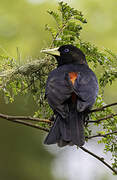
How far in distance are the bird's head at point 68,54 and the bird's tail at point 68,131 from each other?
683mm

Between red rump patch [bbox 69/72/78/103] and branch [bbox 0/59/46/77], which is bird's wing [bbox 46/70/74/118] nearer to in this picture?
red rump patch [bbox 69/72/78/103]

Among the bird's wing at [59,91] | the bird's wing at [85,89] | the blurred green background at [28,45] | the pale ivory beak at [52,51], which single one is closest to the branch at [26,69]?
the pale ivory beak at [52,51]

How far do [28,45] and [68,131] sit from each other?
10.1ft

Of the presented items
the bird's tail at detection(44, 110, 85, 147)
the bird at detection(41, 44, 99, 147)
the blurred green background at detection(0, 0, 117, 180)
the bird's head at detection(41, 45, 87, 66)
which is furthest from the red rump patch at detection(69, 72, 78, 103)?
the blurred green background at detection(0, 0, 117, 180)

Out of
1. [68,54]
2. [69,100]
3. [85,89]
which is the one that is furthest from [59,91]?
[68,54]

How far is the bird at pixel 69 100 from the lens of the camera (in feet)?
9.15

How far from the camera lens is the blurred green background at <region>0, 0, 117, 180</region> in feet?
18.3

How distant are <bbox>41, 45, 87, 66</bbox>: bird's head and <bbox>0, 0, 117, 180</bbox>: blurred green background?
1177 mm

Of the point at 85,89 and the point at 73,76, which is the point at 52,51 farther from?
the point at 85,89

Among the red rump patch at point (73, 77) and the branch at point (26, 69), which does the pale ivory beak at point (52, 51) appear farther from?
the red rump patch at point (73, 77)

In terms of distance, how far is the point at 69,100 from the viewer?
3.11 meters

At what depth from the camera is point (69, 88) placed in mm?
3092

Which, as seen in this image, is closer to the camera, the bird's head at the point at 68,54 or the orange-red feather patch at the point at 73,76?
the orange-red feather patch at the point at 73,76

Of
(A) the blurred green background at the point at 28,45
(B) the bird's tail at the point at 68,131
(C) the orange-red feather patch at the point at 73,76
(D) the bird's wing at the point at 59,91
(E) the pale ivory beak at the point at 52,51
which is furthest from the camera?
(A) the blurred green background at the point at 28,45
